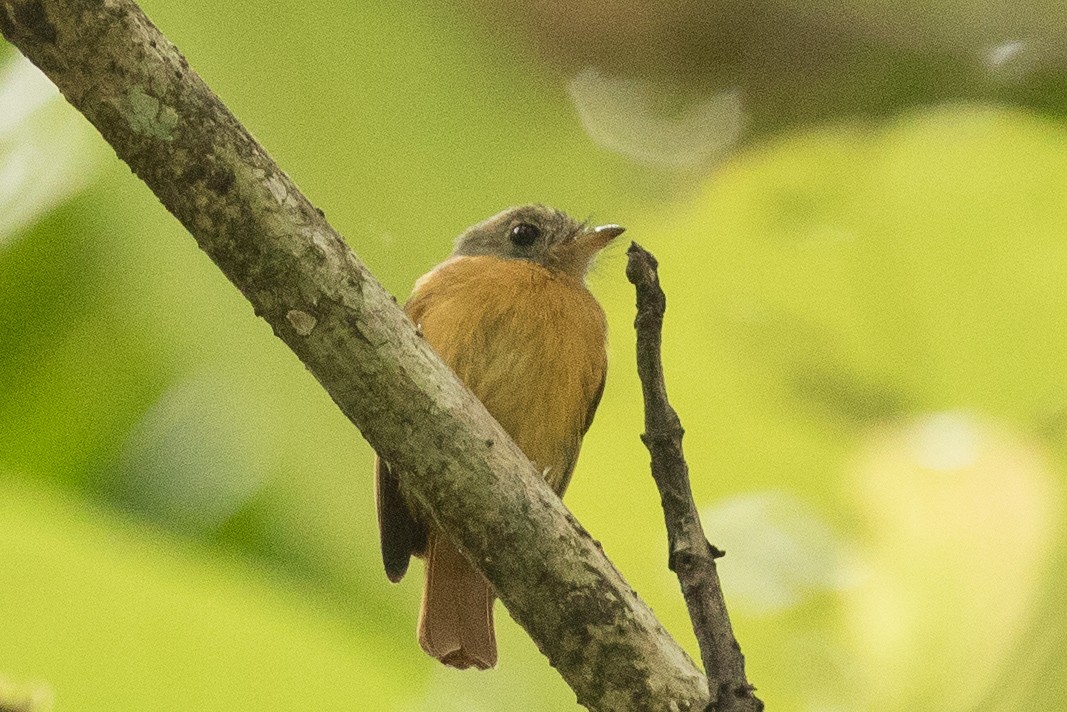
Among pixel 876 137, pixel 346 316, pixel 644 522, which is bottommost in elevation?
pixel 346 316

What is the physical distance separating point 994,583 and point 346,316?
6.39 feet

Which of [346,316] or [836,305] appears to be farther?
[836,305]

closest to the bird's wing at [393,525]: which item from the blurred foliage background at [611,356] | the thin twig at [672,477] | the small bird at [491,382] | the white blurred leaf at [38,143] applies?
the small bird at [491,382]

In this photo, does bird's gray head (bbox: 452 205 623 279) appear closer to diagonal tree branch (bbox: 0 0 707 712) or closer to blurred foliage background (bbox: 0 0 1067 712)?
blurred foliage background (bbox: 0 0 1067 712)

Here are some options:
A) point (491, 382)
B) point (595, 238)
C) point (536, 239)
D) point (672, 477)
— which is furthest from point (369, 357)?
point (536, 239)

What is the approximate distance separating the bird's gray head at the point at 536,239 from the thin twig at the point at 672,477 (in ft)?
5.40

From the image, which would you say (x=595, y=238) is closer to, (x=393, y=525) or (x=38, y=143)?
(x=393, y=525)

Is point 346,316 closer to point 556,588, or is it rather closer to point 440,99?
point 556,588

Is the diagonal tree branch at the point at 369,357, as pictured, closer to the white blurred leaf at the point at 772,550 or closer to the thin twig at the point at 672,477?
the thin twig at the point at 672,477

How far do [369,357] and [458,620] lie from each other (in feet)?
4.19

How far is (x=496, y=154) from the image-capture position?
355 centimetres

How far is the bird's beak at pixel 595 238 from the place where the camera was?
11.5ft

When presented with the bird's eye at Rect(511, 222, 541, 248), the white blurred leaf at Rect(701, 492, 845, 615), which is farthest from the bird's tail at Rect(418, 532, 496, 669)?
the bird's eye at Rect(511, 222, 541, 248)

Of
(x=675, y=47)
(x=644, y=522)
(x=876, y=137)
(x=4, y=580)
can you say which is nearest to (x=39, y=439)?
(x=4, y=580)
